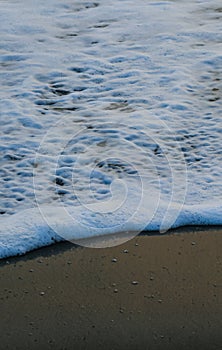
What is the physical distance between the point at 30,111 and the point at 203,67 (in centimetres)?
130

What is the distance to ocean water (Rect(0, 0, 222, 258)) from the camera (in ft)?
9.95

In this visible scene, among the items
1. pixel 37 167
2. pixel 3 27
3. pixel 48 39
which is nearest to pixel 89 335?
pixel 37 167

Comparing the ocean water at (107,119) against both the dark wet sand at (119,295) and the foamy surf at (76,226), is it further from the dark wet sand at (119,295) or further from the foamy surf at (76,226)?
the dark wet sand at (119,295)

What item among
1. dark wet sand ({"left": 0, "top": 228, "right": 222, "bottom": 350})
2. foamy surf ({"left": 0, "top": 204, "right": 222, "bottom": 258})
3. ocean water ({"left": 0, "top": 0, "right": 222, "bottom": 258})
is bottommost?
dark wet sand ({"left": 0, "top": 228, "right": 222, "bottom": 350})

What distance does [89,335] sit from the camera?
238 centimetres

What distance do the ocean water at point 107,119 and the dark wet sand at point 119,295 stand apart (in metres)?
0.13

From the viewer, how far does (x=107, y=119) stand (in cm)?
388

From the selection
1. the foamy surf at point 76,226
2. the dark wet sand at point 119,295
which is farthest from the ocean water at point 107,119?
the dark wet sand at point 119,295

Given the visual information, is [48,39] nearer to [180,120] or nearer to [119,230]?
[180,120]

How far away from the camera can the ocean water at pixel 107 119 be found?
303cm

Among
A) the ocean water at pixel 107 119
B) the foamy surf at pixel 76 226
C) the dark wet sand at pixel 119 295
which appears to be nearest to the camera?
the dark wet sand at pixel 119 295

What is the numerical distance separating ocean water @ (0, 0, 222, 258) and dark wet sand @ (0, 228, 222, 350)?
0.43 ft

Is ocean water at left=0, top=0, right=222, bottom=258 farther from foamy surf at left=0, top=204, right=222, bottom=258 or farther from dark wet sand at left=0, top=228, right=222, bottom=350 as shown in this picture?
dark wet sand at left=0, top=228, right=222, bottom=350

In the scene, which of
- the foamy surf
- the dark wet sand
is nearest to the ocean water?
the foamy surf
